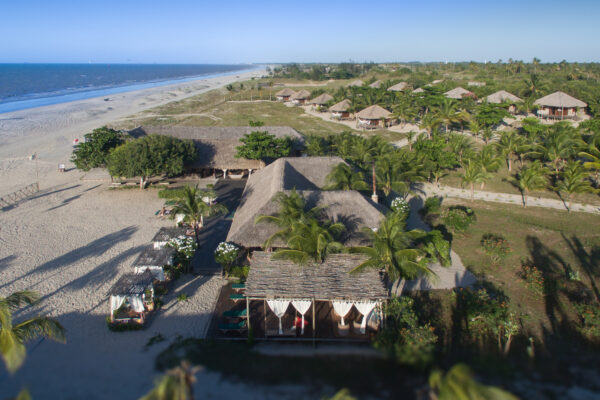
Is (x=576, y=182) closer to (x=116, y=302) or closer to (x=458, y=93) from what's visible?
(x=116, y=302)

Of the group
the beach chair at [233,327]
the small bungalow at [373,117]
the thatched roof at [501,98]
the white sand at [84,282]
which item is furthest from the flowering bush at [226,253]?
the thatched roof at [501,98]

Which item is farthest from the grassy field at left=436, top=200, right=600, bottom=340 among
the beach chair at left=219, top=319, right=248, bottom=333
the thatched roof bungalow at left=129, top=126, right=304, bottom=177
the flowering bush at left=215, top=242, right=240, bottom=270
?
the thatched roof bungalow at left=129, top=126, right=304, bottom=177

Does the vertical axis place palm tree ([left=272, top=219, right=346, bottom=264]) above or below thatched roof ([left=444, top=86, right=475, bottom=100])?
below

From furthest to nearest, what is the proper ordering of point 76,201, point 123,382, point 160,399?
point 76,201
point 123,382
point 160,399

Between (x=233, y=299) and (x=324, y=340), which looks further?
(x=233, y=299)

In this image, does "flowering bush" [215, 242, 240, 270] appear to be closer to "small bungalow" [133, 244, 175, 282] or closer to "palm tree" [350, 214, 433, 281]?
"small bungalow" [133, 244, 175, 282]

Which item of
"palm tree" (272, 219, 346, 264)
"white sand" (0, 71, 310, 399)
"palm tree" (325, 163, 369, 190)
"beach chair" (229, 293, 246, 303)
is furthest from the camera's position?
"palm tree" (325, 163, 369, 190)

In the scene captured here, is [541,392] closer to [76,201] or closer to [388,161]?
[388,161]

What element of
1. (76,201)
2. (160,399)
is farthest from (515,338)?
(76,201)
